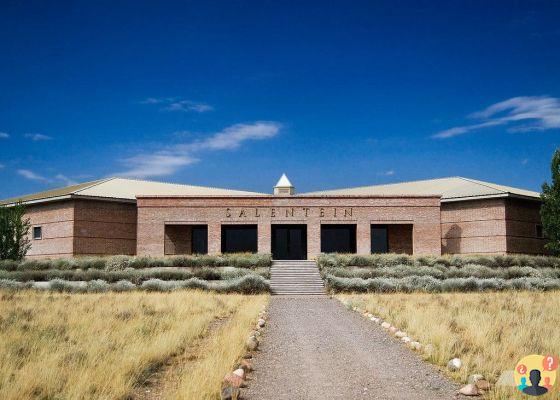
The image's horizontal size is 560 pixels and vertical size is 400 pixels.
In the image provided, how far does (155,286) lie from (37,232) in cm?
1788

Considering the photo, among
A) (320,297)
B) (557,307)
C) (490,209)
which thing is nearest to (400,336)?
(557,307)

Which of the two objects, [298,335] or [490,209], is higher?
[490,209]

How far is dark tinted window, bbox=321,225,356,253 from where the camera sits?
4394 centimetres

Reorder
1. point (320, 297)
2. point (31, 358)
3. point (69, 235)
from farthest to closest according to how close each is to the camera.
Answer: point (69, 235) < point (320, 297) < point (31, 358)

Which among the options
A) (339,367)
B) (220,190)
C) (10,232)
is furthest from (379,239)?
(339,367)

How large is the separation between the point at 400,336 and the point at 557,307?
849cm

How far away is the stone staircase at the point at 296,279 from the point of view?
28.6 meters

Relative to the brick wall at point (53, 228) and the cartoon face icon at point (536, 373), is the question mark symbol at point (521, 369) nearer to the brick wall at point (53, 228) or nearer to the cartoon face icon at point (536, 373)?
the cartoon face icon at point (536, 373)

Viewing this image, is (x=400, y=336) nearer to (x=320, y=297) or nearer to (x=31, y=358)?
(x=31, y=358)

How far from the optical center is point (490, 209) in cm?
3822

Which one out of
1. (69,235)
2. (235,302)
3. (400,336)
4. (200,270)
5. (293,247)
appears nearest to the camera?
(400,336)

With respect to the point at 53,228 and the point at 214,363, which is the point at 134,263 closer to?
the point at 53,228

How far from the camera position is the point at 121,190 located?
43250mm

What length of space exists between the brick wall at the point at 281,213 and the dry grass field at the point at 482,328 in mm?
16494
